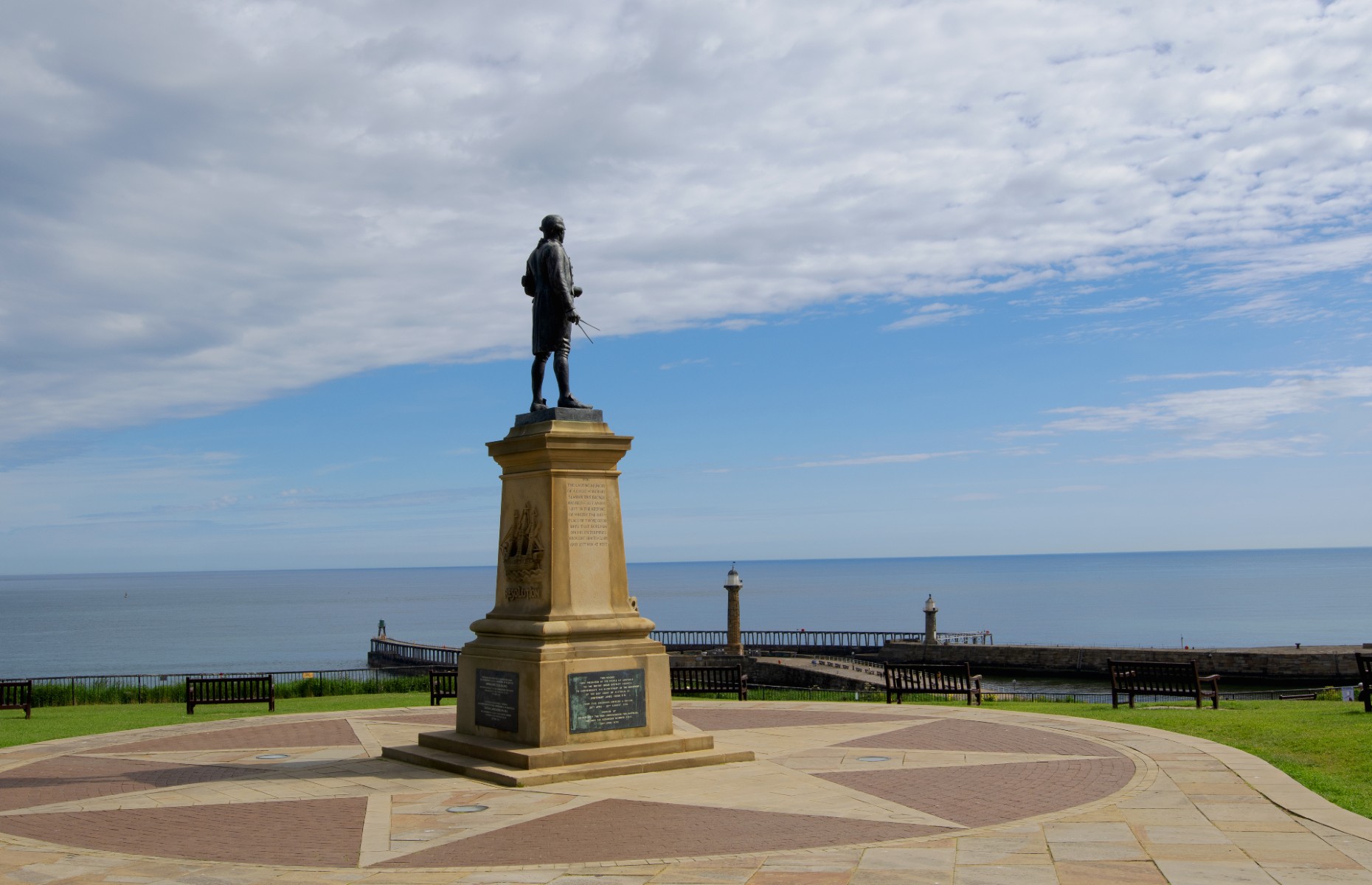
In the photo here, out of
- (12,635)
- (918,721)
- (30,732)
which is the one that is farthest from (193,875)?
(12,635)

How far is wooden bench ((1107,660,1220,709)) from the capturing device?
17500 mm

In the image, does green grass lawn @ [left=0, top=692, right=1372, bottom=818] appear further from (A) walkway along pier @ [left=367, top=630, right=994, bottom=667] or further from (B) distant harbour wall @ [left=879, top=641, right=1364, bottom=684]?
(B) distant harbour wall @ [left=879, top=641, right=1364, bottom=684]

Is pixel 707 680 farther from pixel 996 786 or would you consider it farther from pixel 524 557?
pixel 996 786

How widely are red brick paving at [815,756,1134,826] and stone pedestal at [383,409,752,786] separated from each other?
190 cm

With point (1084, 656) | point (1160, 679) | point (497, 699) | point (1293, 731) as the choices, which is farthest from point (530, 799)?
point (1084, 656)

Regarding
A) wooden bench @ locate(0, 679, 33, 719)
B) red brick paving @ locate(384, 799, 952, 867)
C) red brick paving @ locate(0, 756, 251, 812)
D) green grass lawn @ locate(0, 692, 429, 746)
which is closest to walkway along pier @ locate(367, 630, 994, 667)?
green grass lawn @ locate(0, 692, 429, 746)

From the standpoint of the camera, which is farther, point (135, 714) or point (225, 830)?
point (135, 714)

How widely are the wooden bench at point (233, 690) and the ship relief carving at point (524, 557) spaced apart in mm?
8858

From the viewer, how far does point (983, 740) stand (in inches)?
527

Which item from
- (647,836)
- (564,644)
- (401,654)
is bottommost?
(401,654)

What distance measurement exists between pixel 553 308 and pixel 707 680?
871 centimetres

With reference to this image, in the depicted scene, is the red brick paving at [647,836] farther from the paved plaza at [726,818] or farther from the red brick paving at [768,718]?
the red brick paving at [768,718]

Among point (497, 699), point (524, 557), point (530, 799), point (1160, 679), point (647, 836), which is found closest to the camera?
point (647, 836)

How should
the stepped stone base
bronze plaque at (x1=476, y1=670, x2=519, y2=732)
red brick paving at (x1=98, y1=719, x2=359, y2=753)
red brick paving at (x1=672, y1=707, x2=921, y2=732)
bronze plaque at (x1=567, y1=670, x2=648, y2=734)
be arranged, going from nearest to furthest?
the stepped stone base < bronze plaque at (x1=567, y1=670, x2=648, y2=734) < bronze plaque at (x1=476, y1=670, x2=519, y2=732) < red brick paving at (x1=98, y1=719, x2=359, y2=753) < red brick paving at (x1=672, y1=707, x2=921, y2=732)
